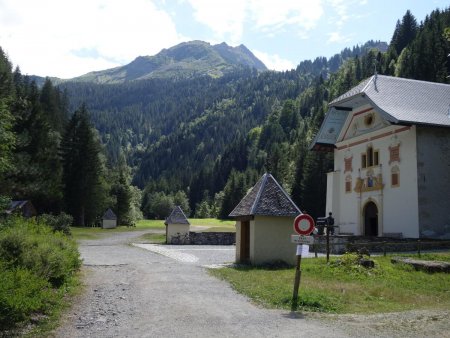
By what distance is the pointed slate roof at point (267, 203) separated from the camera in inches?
798

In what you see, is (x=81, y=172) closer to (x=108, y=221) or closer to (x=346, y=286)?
(x=108, y=221)

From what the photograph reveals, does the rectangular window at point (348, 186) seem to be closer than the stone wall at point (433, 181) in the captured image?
No

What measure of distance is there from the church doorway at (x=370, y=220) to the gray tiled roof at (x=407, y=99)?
789 cm

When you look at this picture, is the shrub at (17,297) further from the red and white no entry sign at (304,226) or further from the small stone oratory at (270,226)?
the small stone oratory at (270,226)

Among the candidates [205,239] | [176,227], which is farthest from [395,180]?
[176,227]

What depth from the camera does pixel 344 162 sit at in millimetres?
40250

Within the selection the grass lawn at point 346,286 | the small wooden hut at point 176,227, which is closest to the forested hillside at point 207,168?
the grass lawn at point 346,286

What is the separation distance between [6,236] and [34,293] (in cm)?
346

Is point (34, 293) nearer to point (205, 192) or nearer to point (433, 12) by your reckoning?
point (433, 12)

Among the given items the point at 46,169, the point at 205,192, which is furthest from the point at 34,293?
the point at 205,192

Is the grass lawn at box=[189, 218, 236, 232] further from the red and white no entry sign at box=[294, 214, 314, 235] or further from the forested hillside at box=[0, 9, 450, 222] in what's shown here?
the red and white no entry sign at box=[294, 214, 314, 235]

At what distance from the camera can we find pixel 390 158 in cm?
3406

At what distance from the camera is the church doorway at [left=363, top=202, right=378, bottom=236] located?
36909mm

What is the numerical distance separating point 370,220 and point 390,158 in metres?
5.94
